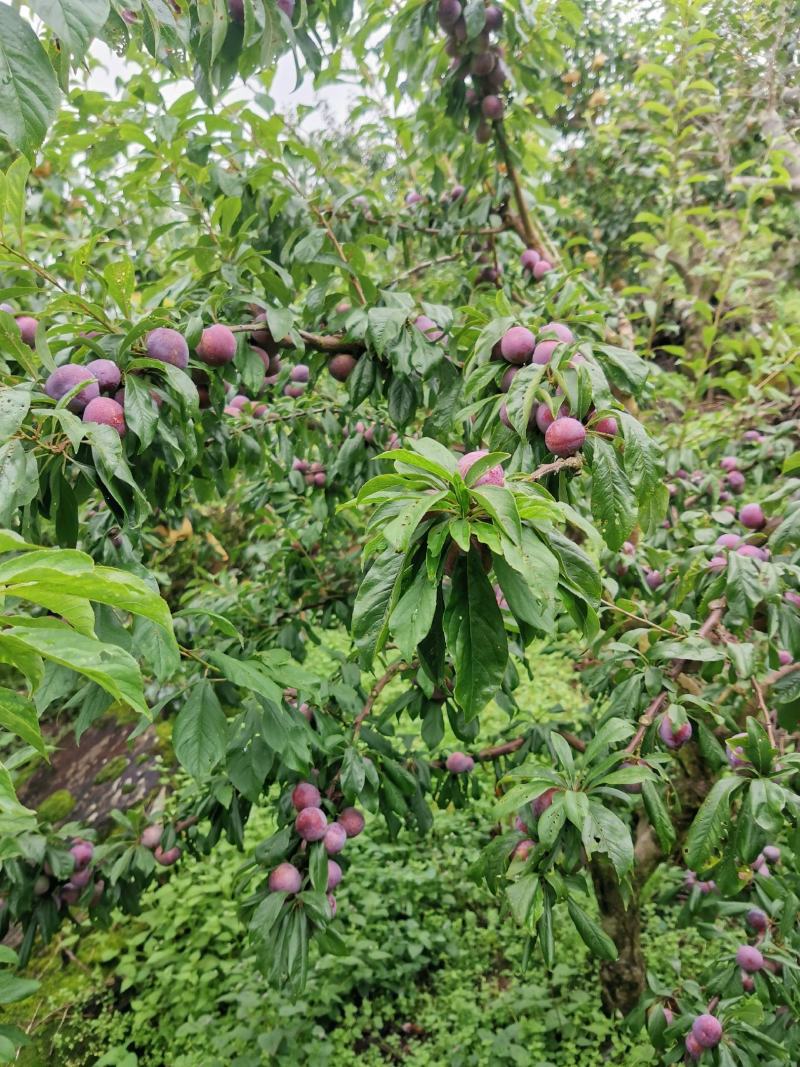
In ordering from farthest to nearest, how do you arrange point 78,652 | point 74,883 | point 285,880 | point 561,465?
point 74,883 → point 285,880 → point 561,465 → point 78,652

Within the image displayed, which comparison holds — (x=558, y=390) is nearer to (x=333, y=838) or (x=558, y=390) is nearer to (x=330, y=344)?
(x=330, y=344)

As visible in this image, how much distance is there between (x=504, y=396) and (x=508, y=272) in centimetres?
114

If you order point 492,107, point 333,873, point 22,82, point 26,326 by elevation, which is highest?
point 492,107

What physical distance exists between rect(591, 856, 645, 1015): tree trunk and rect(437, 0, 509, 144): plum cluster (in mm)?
1959

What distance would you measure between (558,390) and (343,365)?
0.57m

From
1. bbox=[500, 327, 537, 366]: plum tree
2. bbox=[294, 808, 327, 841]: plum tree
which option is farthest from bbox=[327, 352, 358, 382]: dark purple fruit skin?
bbox=[294, 808, 327, 841]: plum tree

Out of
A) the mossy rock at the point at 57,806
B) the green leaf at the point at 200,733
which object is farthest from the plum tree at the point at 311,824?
the mossy rock at the point at 57,806

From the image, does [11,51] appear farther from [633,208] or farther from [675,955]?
[633,208]

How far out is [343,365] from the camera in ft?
4.18

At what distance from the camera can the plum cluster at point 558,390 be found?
0.78 m

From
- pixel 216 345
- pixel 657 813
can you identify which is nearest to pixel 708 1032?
pixel 657 813

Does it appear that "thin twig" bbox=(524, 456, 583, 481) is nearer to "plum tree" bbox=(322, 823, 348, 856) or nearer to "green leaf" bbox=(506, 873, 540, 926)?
"green leaf" bbox=(506, 873, 540, 926)

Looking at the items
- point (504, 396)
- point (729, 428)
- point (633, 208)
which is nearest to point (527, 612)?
point (504, 396)

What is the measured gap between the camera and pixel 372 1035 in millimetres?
2037
